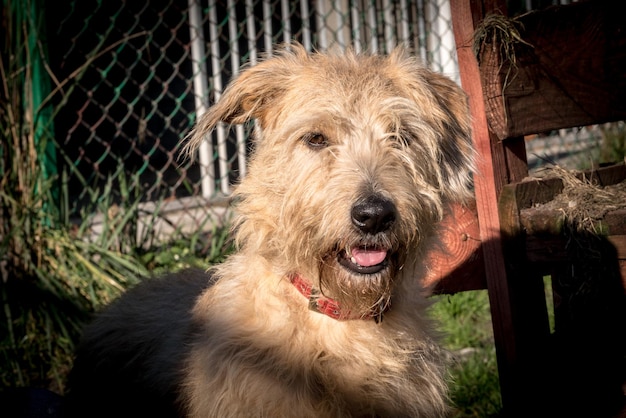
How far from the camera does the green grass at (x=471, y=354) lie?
3938 millimetres

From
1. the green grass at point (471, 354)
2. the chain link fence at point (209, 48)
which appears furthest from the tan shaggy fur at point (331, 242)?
the chain link fence at point (209, 48)

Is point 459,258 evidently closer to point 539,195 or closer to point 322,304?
point 539,195

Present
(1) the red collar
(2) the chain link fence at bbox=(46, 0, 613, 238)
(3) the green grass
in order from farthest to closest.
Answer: (2) the chain link fence at bbox=(46, 0, 613, 238), (3) the green grass, (1) the red collar

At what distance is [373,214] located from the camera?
2426 mm

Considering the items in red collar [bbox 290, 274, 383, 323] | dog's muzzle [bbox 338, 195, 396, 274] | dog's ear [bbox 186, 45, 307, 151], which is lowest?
red collar [bbox 290, 274, 383, 323]

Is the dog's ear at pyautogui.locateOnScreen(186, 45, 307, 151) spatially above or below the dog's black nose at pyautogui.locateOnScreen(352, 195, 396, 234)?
above

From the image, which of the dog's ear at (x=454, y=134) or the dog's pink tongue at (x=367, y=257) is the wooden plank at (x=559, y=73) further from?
the dog's pink tongue at (x=367, y=257)

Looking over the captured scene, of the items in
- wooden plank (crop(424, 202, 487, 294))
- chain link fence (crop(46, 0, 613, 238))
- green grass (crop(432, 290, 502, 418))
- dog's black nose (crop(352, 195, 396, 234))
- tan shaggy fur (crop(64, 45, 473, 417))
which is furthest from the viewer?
chain link fence (crop(46, 0, 613, 238))

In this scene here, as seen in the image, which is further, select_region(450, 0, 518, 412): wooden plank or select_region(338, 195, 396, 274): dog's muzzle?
select_region(450, 0, 518, 412): wooden plank

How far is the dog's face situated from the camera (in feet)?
8.29

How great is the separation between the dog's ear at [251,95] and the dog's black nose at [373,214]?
0.73m

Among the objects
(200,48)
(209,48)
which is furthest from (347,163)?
(200,48)

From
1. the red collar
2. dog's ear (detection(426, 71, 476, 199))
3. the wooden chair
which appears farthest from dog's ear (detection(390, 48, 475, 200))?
the red collar

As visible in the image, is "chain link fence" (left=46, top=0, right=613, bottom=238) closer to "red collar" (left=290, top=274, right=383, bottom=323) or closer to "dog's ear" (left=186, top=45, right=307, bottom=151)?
"dog's ear" (left=186, top=45, right=307, bottom=151)
